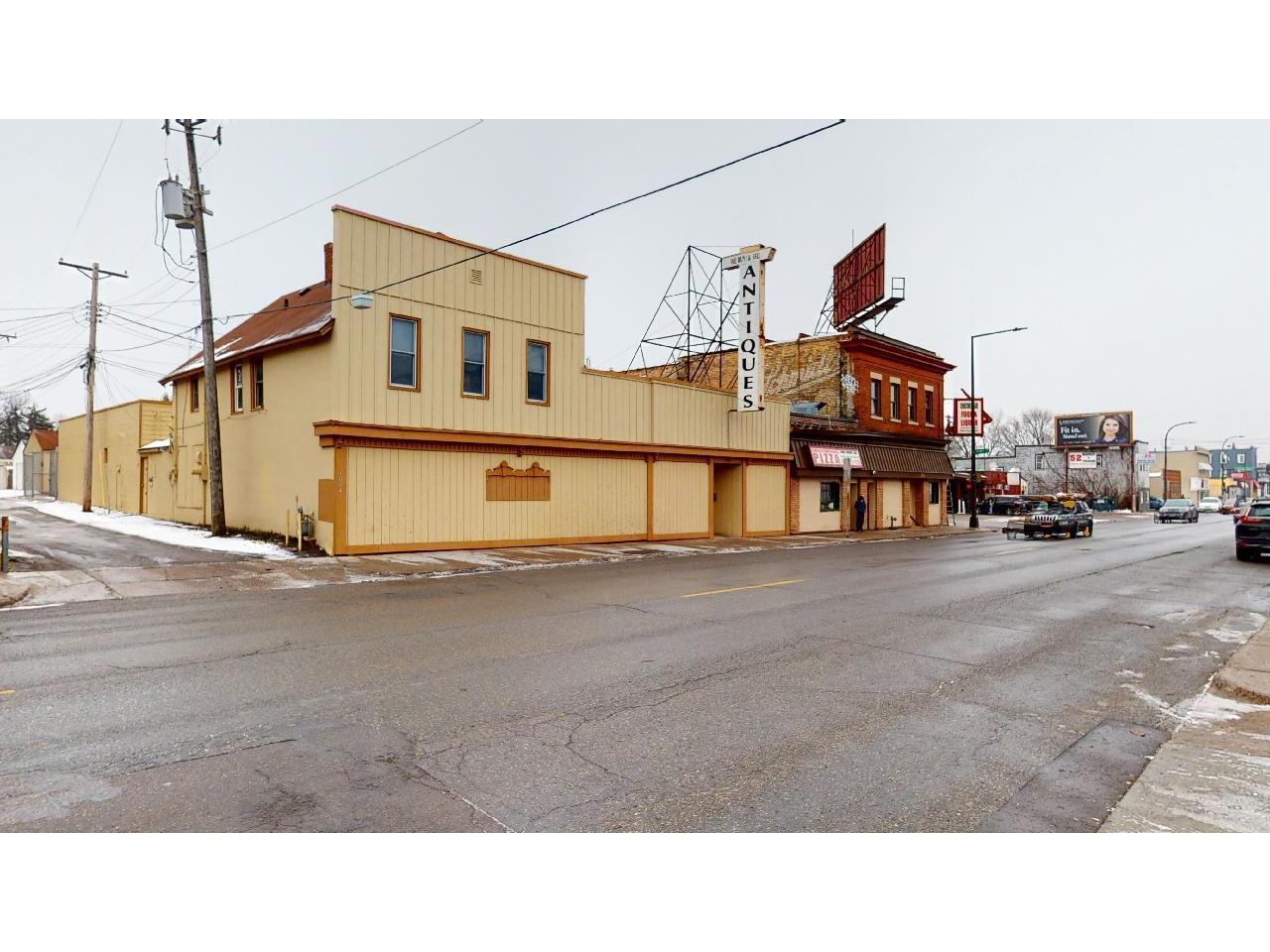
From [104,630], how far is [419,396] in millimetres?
10960

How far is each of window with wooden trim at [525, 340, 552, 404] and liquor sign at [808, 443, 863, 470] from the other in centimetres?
1340

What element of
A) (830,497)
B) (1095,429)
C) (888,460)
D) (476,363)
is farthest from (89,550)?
(1095,429)

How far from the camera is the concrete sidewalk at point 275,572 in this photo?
12844 mm

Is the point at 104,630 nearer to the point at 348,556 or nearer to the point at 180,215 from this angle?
the point at 348,556

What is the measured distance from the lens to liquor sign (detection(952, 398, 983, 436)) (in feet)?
126

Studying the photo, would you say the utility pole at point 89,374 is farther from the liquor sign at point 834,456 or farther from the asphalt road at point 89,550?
the liquor sign at point 834,456

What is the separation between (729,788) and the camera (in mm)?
4590

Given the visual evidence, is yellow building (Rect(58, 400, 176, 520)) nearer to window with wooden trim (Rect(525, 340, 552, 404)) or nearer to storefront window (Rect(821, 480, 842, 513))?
window with wooden trim (Rect(525, 340, 552, 404))

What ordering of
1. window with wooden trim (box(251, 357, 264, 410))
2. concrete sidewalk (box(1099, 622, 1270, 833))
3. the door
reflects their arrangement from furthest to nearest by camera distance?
the door, window with wooden trim (box(251, 357, 264, 410)), concrete sidewalk (box(1099, 622, 1270, 833))

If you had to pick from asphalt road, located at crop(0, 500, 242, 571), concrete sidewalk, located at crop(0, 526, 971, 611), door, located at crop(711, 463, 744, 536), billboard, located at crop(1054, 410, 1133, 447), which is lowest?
concrete sidewalk, located at crop(0, 526, 971, 611)

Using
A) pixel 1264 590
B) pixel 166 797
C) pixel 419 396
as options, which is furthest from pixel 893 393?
pixel 166 797

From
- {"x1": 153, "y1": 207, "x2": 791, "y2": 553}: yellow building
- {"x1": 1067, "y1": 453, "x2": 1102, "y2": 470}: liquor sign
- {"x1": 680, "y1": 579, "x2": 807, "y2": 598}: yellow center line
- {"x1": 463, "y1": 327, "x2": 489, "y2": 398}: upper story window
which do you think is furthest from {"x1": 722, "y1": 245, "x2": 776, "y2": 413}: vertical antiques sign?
{"x1": 1067, "y1": 453, "x2": 1102, "y2": 470}: liquor sign

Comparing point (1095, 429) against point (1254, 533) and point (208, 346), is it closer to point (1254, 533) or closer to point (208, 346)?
point (1254, 533)

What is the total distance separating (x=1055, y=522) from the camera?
29094mm
